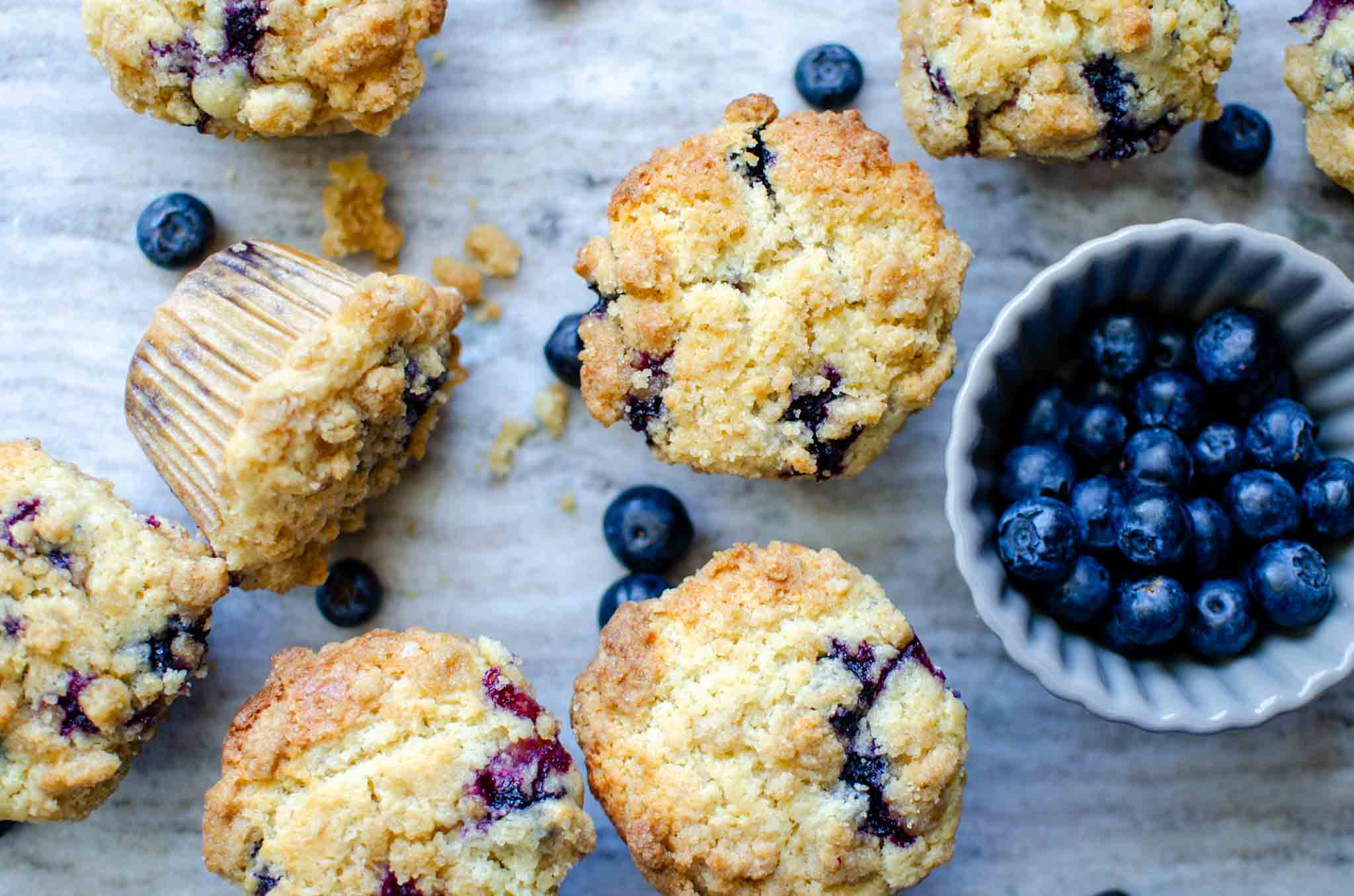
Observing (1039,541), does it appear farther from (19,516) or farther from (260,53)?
(19,516)

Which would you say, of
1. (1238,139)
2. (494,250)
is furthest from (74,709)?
(1238,139)

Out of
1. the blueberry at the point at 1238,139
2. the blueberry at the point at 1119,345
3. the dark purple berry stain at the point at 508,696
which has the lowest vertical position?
the dark purple berry stain at the point at 508,696

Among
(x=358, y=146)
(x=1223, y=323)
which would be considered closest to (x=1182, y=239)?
(x=1223, y=323)

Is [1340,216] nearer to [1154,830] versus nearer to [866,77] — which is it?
[866,77]

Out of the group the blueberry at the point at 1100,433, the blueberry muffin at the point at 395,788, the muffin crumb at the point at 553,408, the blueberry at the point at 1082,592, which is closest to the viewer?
the blueberry muffin at the point at 395,788

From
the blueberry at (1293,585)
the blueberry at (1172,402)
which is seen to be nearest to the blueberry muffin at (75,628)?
the blueberry at (1172,402)

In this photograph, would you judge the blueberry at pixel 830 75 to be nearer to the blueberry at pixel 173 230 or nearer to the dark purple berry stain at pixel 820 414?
the dark purple berry stain at pixel 820 414
